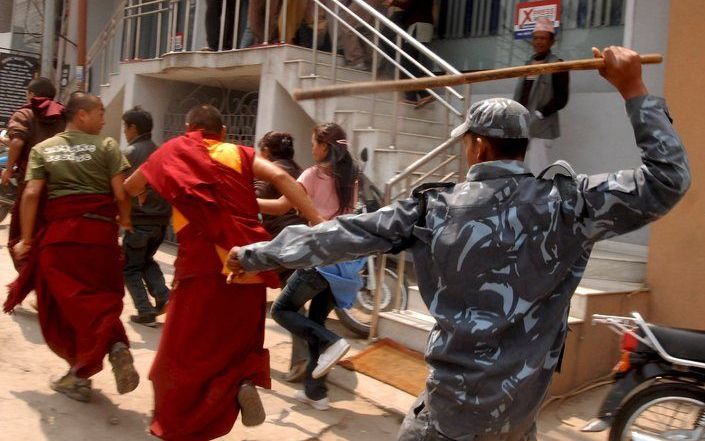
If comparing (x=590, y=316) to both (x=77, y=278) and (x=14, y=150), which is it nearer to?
(x=77, y=278)

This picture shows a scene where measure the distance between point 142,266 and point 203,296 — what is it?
8.01ft

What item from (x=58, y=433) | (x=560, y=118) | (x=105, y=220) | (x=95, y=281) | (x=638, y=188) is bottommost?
(x=58, y=433)

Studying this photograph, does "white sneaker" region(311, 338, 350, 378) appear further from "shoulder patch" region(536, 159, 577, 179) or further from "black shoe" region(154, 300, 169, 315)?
"shoulder patch" region(536, 159, 577, 179)

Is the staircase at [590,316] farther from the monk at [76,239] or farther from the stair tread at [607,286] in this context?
the monk at [76,239]

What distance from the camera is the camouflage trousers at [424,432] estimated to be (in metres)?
2.03

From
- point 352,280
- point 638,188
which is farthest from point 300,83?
point 638,188

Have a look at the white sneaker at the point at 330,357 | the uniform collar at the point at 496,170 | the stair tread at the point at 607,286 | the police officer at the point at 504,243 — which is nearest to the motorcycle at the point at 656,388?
the stair tread at the point at 607,286

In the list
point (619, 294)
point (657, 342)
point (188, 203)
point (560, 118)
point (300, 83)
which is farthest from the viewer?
point (300, 83)

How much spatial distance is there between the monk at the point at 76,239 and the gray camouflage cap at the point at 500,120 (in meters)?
2.53

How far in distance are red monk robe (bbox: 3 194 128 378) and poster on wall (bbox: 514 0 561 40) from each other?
187 inches

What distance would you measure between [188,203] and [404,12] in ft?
17.2

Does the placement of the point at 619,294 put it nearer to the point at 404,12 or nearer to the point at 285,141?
the point at 285,141

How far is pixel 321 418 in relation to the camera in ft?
Result: 13.6

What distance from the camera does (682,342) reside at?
11.6 feet
